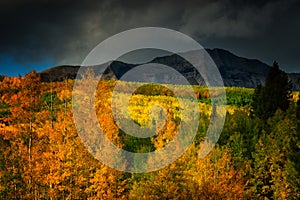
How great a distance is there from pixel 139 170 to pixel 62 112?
855 inches

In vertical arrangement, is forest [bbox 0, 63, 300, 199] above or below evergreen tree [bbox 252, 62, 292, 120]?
below

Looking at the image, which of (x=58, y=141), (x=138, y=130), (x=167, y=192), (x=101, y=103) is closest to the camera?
(x=58, y=141)

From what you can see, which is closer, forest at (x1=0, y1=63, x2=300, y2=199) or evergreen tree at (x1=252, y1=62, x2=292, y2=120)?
forest at (x1=0, y1=63, x2=300, y2=199)

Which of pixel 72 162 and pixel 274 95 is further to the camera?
pixel 274 95

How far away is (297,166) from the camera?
43.1 meters

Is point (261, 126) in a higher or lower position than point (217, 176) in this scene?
higher

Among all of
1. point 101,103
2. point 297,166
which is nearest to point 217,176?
point 297,166

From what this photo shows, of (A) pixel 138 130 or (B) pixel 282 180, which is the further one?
(A) pixel 138 130

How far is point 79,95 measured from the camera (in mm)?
30062

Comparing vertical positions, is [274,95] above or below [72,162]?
above

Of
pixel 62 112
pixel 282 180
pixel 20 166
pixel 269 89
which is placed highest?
pixel 269 89

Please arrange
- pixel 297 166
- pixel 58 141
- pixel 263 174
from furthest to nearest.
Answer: pixel 263 174 → pixel 297 166 → pixel 58 141

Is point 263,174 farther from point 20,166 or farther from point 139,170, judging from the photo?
point 20,166

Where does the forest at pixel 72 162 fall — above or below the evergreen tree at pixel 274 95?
below
